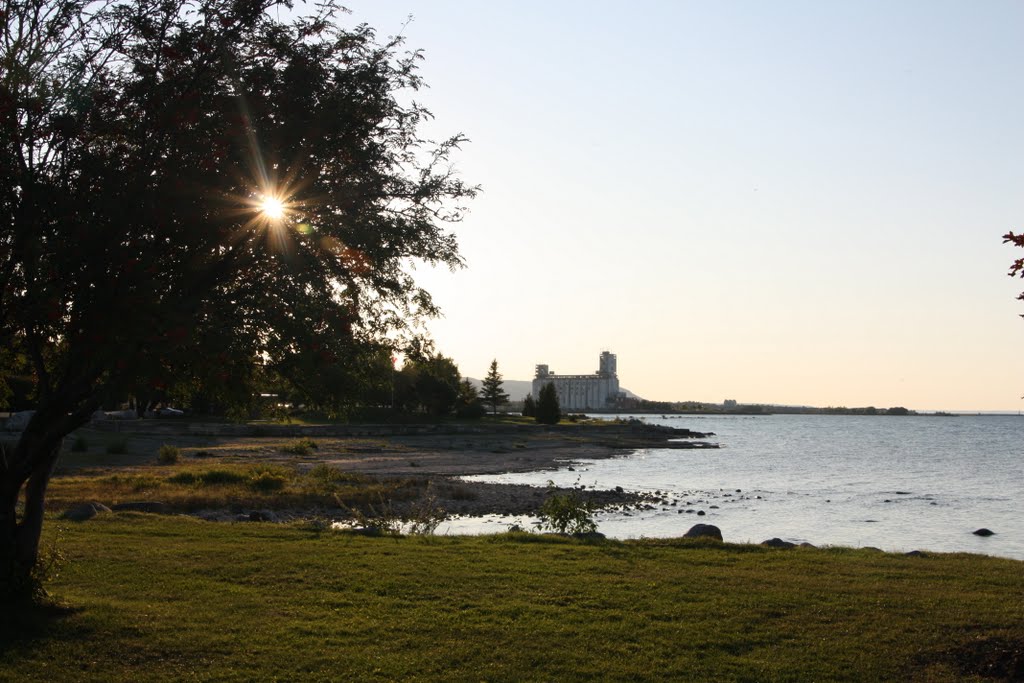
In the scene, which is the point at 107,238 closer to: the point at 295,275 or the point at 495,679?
the point at 295,275

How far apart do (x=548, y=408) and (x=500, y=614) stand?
369 feet

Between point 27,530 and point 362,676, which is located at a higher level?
point 27,530

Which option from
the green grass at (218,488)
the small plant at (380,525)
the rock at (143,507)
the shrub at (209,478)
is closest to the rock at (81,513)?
the rock at (143,507)

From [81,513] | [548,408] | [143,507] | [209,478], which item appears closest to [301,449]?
[209,478]

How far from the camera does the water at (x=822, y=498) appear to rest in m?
28.3

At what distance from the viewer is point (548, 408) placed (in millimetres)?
123375

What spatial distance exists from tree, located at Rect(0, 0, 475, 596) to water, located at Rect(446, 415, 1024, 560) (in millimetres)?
16102

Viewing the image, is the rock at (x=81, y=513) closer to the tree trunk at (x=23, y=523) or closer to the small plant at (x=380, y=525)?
the small plant at (x=380, y=525)

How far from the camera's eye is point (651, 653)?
9.71 metres

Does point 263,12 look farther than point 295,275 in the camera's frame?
Yes

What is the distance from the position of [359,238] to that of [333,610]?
468 centimetres

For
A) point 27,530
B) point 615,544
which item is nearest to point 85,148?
point 27,530

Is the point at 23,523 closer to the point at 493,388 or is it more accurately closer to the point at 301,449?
the point at 301,449

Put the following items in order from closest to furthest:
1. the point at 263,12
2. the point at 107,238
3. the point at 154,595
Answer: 1. the point at 107,238
2. the point at 263,12
3. the point at 154,595
